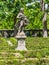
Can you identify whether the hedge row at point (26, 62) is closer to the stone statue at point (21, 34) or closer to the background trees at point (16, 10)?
the stone statue at point (21, 34)

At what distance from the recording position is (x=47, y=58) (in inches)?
681

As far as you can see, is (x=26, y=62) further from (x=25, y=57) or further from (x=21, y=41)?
(x=21, y=41)

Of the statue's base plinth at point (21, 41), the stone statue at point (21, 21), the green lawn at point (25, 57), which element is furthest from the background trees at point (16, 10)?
the green lawn at point (25, 57)

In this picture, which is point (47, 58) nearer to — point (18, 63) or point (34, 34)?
point (18, 63)

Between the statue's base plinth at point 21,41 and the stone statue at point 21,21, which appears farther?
the stone statue at point 21,21

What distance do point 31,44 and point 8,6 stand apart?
9101 millimetres

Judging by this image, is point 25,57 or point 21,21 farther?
point 21,21

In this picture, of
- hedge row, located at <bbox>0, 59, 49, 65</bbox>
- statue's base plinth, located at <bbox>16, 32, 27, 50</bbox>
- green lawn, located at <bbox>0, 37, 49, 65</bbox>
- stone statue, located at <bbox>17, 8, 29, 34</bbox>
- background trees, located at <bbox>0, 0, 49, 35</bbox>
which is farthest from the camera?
background trees, located at <bbox>0, 0, 49, 35</bbox>

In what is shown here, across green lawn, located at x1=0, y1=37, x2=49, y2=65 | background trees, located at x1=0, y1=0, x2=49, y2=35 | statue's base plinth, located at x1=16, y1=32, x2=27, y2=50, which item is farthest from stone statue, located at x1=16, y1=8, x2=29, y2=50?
background trees, located at x1=0, y1=0, x2=49, y2=35

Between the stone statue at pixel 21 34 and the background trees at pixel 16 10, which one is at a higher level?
the stone statue at pixel 21 34

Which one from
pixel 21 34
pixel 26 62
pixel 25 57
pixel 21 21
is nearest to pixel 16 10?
pixel 21 21

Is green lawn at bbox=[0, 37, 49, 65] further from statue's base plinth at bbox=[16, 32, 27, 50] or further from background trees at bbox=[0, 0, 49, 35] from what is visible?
background trees at bbox=[0, 0, 49, 35]

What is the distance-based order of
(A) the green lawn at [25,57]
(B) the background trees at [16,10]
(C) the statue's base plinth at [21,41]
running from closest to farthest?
1. (A) the green lawn at [25,57]
2. (C) the statue's base plinth at [21,41]
3. (B) the background trees at [16,10]

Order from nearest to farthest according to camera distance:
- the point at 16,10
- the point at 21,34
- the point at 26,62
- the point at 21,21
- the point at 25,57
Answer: the point at 26,62
the point at 25,57
the point at 21,34
the point at 21,21
the point at 16,10
